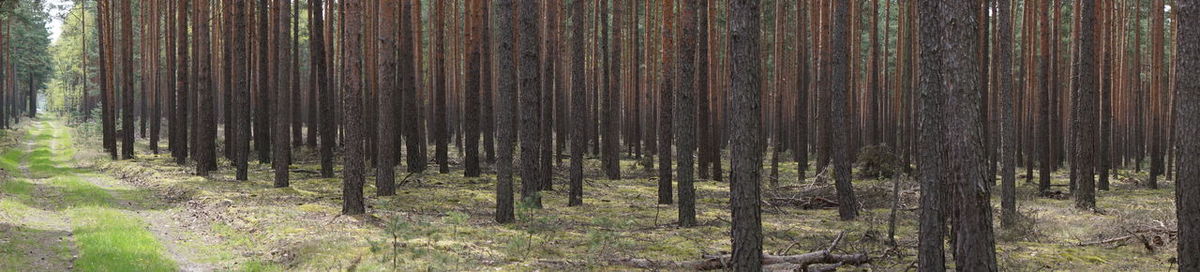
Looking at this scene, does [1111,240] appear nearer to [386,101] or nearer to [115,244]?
[386,101]

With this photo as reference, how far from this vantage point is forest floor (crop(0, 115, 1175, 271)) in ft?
33.2

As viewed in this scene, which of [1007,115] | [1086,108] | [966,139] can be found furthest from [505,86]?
[1086,108]

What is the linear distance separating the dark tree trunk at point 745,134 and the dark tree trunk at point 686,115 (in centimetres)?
467

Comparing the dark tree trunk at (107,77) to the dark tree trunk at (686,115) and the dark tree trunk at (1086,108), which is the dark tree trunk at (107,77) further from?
the dark tree trunk at (1086,108)

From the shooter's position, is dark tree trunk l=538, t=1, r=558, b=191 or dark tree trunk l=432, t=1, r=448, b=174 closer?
dark tree trunk l=538, t=1, r=558, b=191

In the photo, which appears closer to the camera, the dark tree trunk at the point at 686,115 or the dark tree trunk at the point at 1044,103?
the dark tree trunk at the point at 686,115

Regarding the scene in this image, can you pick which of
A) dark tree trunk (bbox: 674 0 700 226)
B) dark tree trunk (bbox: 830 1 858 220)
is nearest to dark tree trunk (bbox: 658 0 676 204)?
dark tree trunk (bbox: 674 0 700 226)

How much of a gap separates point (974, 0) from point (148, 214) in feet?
45.7

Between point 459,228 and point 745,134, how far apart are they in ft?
20.0

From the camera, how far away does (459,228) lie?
12.7m

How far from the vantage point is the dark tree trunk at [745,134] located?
7.78m

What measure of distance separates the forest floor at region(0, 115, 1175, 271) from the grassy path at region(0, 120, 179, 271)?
39 mm

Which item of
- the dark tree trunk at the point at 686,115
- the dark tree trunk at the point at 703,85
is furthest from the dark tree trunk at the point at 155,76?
the dark tree trunk at the point at 686,115

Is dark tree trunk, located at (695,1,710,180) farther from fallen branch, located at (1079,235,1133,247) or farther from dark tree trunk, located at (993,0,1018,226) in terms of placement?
fallen branch, located at (1079,235,1133,247)
